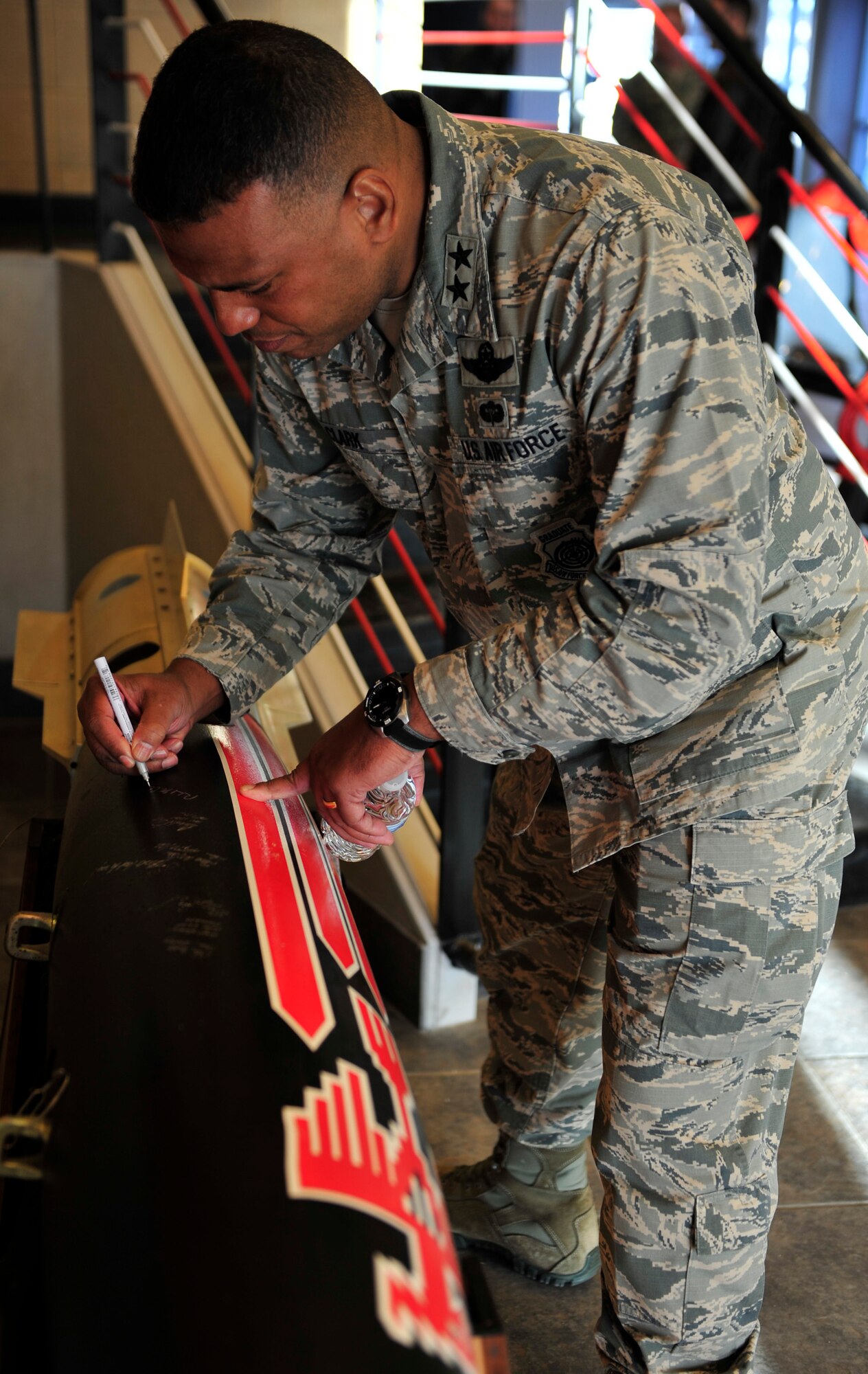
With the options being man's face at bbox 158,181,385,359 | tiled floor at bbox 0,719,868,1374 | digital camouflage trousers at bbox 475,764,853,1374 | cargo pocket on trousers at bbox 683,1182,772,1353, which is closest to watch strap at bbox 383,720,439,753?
digital camouflage trousers at bbox 475,764,853,1374

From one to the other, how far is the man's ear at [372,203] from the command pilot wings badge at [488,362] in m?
0.12

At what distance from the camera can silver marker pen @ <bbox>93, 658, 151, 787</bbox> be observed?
1.26 metres

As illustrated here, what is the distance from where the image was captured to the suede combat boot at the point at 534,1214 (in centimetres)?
168

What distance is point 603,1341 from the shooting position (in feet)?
4.42

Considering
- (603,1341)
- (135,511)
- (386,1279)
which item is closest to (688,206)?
(386,1279)

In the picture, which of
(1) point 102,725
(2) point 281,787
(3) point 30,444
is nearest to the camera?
(2) point 281,787

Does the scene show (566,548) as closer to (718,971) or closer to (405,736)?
(405,736)

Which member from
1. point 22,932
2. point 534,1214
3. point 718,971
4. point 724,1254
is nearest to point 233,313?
point 22,932

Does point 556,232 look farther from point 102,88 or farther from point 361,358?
point 102,88

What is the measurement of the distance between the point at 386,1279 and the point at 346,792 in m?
0.50

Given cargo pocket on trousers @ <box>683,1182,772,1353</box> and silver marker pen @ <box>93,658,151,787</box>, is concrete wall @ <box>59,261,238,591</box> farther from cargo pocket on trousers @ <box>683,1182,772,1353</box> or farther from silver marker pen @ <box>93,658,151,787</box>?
cargo pocket on trousers @ <box>683,1182,772,1353</box>

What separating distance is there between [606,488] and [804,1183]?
4.48 feet

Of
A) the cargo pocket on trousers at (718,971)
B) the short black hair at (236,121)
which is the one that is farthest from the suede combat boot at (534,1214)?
the short black hair at (236,121)

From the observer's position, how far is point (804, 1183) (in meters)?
1.88
